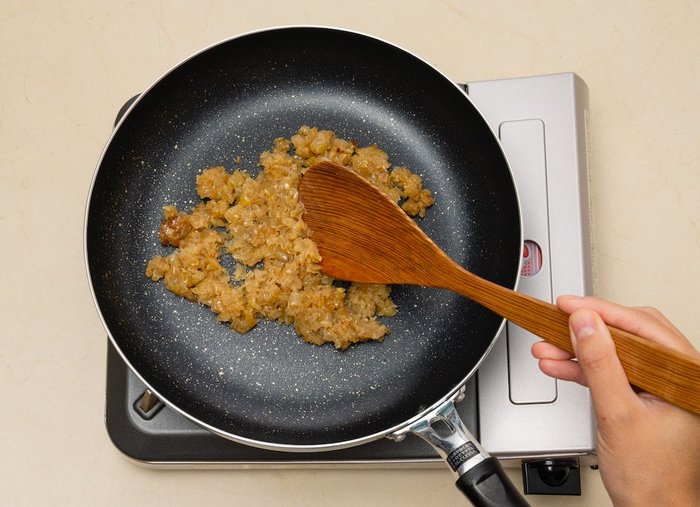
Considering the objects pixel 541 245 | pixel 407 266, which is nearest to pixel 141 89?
pixel 407 266

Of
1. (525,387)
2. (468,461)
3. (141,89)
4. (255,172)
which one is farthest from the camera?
(141,89)

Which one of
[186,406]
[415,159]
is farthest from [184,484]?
[415,159]

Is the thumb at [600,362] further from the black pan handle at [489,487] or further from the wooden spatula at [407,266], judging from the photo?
the black pan handle at [489,487]

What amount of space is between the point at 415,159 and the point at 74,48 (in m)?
0.67

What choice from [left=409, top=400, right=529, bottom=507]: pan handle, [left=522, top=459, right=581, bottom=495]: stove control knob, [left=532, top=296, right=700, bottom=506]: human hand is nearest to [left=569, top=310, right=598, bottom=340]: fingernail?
[left=532, top=296, right=700, bottom=506]: human hand

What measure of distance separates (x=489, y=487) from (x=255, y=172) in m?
0.60

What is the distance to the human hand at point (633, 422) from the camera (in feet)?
2.46

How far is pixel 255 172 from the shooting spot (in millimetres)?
1133

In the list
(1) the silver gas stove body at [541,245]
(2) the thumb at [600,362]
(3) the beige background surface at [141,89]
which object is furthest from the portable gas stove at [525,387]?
(2) the thumb at [600,362]

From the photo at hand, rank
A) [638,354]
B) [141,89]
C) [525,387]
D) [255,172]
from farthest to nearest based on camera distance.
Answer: [141,89] < [255,172] < [525,387] < [638,354]

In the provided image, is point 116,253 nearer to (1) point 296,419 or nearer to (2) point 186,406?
(2) point 186,406

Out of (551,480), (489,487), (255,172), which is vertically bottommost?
(551,480)

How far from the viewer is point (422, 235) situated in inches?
35.6

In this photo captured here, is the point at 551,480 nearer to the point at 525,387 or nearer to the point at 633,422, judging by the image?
the point at 525,387
